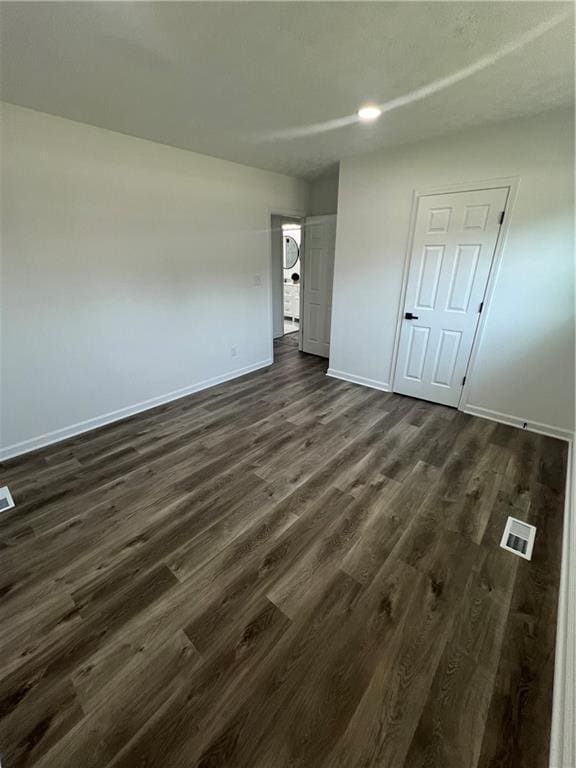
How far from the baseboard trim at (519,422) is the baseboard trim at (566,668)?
1300 mm

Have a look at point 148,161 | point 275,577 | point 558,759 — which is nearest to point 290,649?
point 275,577

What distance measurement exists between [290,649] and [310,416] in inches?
82.3

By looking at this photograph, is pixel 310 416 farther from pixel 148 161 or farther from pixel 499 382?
pixel 148 161

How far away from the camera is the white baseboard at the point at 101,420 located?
2627 millimetres

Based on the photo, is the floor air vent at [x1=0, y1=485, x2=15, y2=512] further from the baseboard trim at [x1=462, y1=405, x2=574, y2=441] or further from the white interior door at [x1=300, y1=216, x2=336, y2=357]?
the white interior door at [x1=300, y1=216, x2=336, y2=357]

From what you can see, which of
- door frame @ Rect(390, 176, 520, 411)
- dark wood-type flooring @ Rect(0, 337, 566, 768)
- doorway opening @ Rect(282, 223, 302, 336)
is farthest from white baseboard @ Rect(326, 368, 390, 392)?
doorway opening @ Rect(282, 223, 302, 336)

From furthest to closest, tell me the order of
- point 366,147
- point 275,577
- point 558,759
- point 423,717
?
point 366,147 → point 275,577 → point 423,717 → point 558,759

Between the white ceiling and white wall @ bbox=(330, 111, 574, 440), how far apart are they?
271mm

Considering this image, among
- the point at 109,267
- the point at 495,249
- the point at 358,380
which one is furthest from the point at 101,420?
the point at 495,249

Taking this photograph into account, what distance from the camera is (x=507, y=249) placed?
276 centimetres

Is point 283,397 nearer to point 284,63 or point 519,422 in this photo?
point 519,422

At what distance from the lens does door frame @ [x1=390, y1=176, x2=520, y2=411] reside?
268 cm

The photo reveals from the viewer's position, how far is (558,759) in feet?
3.34

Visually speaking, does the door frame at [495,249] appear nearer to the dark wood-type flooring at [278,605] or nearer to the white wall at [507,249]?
the white wall at [507,249]
